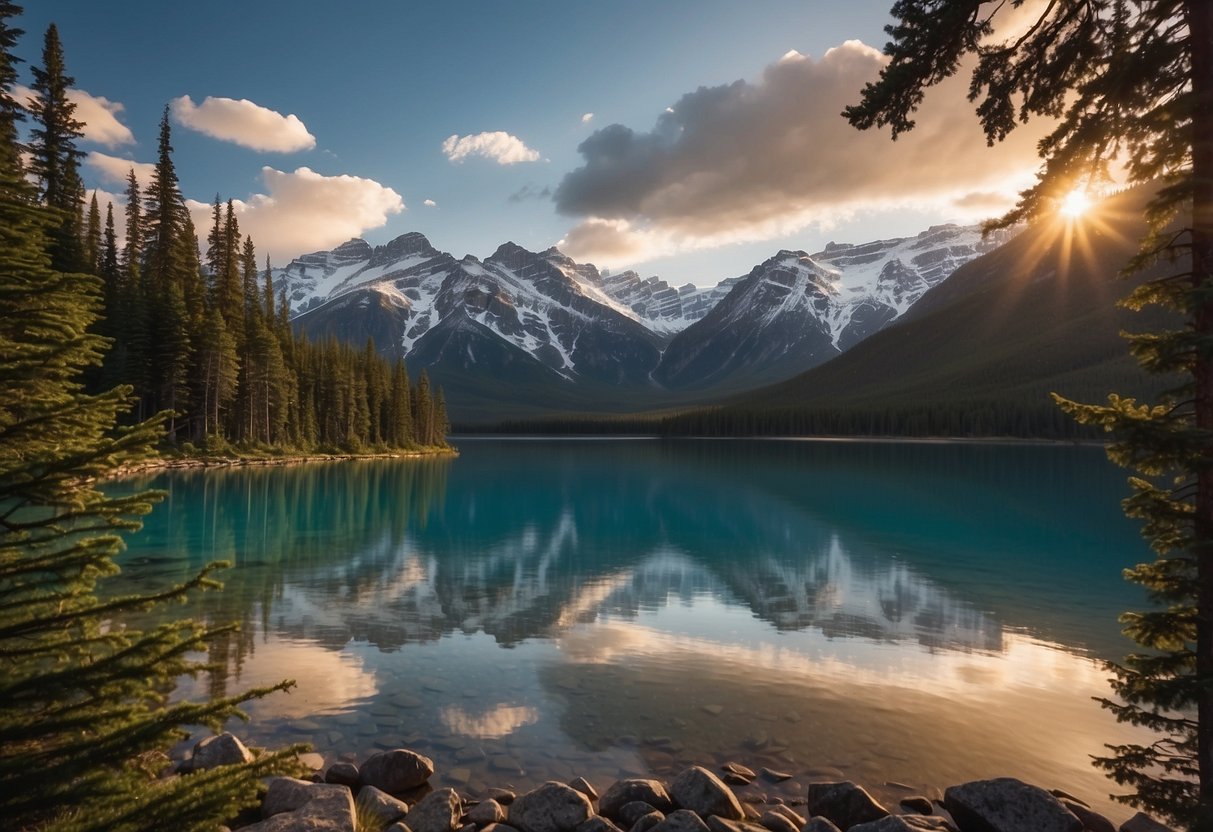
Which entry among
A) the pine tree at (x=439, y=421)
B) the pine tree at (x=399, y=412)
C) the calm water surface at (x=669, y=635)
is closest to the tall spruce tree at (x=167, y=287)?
the calm water surface at (x=669, y=635)

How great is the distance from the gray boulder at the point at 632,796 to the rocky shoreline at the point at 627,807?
2 centimetres

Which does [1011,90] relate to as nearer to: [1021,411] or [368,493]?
[368,493]

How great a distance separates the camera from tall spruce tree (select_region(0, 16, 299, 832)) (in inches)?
197

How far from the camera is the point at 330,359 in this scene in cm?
11188

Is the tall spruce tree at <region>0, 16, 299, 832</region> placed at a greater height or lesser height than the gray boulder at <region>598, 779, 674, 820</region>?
greater

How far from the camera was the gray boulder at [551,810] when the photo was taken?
9.93 meters

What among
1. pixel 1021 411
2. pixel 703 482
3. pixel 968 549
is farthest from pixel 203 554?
pixel 1021 411

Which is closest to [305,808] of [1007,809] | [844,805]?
[844,805]

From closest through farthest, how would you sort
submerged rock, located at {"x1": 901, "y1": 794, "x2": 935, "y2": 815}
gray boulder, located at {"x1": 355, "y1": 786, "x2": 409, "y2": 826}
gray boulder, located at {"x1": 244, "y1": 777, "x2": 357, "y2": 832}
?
gray boulder, located at {"x1": 244, "y1": 777, "x2": 357, "y2": 832}
gray boulder, located at {"x1": 355, "y1": 786, "x2": 409, "y2": 826}
submerged rock, located at {"x1": 901, "y1": 794, "x2": 935, "y2": 815}

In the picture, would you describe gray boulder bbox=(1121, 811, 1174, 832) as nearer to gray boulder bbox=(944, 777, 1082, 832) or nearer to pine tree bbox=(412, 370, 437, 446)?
gray boulder bbox=(944, 777, 1082, 832)

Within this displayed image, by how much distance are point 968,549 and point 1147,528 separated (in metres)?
32.7

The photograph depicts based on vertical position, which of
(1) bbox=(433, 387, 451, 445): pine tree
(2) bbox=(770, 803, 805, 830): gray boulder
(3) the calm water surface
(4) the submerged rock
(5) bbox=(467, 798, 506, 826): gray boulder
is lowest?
(3) the calm water surface

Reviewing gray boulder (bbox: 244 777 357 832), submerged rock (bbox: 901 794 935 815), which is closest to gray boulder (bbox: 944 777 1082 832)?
submerged rock (bbox: 901 794 935 815)

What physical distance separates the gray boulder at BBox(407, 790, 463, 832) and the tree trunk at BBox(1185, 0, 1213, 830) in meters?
9.69
